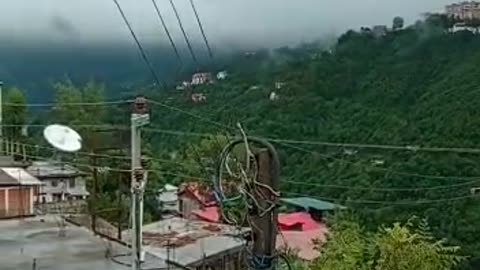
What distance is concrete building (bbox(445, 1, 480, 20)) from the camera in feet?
88.2

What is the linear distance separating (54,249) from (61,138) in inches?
70.1

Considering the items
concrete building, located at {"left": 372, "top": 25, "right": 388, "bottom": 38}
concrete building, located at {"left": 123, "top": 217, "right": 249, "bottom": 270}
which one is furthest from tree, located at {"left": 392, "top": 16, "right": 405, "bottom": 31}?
concrete building, located at {"left": 123, "top": 217, "right": 249, "bottom": 270}

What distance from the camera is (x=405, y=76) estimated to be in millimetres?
21969

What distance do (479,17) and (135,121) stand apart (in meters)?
24.7

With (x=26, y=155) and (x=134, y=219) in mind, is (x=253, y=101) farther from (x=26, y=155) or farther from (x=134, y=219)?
(x=134, y=219)

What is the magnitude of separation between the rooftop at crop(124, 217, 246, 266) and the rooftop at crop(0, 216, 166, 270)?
1.45 ft

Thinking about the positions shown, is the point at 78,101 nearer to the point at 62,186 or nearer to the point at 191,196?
the point at 191,196

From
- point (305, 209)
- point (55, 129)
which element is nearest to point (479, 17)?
point (305, 209)

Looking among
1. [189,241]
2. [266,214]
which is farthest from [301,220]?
[266,214]

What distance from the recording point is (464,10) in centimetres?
2859

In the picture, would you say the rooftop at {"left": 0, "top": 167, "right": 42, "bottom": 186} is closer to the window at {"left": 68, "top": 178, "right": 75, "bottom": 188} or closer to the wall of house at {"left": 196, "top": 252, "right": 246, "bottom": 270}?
the wall of house at {"left": 196, "top": 252, "right": 246, "bottom": 270}

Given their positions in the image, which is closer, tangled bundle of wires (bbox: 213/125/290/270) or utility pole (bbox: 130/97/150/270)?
tangled bundle of wires (bbox: 213/125/290/270)

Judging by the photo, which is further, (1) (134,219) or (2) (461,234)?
(2) (461,234)

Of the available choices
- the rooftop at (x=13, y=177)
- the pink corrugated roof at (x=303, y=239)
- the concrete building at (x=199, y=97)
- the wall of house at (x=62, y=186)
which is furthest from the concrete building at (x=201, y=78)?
the wall of house at (x=62, y=186)
